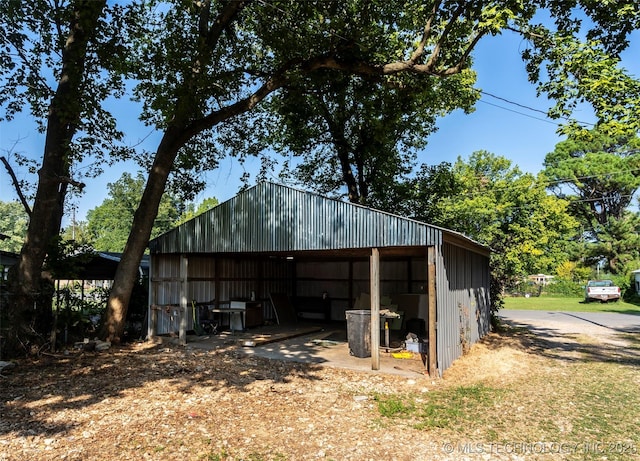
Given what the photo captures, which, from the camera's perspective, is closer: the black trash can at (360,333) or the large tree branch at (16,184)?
the black trash can at (360,333)

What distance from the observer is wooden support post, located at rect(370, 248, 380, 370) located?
25.9ft

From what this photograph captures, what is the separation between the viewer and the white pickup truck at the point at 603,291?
86.5 ft

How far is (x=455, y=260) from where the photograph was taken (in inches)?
366

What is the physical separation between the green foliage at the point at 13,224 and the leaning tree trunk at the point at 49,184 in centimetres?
6384

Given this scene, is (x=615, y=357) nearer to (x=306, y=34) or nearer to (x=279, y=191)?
(x=279, y=191)

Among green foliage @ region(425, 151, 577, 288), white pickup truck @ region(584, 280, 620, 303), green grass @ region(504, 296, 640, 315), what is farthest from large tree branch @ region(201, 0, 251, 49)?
white pickup truck @ region(584, 280, 620, 303)

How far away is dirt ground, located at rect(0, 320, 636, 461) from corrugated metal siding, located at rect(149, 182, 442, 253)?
2.54 meters

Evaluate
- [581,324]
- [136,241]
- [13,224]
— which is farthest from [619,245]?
[13,224]

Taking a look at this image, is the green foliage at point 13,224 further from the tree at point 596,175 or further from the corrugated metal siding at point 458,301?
the tree at point 596,175

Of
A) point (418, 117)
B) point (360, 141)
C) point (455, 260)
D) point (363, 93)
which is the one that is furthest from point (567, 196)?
point (455, 260)

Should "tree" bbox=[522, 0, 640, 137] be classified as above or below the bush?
above

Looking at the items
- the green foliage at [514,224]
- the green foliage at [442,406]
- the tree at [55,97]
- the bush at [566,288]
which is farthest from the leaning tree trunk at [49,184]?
the bush at [566,288]

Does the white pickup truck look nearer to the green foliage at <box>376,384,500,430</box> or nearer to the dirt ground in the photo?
the dirt ground

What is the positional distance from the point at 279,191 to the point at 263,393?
488cm
